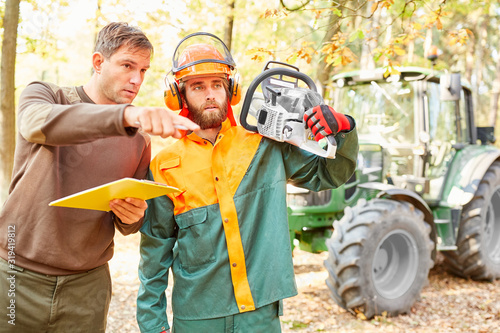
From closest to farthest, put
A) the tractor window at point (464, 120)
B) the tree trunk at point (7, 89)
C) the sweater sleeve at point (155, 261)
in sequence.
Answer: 1. the sweater sleeve at point (155, 261)
2. the tree trunk at point (7, 89)
3. the tractor window at point (464, 120)

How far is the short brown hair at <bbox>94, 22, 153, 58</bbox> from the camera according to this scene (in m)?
2.24

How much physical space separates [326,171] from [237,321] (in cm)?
89

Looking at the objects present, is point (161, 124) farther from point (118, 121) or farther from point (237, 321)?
point (237, 321)

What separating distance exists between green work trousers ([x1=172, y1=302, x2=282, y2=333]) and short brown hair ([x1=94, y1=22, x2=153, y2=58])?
1.43m

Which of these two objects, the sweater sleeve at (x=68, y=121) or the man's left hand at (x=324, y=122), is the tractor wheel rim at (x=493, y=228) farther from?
the sweater sleeve at (x=68, y=121)

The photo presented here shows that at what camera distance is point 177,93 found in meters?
2.42

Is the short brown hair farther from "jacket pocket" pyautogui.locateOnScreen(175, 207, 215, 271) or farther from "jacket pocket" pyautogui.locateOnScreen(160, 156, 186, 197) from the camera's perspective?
"jacket pocket" pyautogui.locateOnScreen(175, 207, 215, 271)

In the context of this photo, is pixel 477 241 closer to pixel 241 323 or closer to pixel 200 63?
pixel 241 323

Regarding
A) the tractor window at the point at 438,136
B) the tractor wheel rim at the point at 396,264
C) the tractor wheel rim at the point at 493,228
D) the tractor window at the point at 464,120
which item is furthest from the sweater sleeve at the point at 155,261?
the tractor wheel rim at the point at 493,228

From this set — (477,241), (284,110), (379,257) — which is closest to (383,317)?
(379,257)

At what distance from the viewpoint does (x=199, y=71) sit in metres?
2.33

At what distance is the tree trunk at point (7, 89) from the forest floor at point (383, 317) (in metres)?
1.89

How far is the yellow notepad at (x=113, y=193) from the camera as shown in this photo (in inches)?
63.8

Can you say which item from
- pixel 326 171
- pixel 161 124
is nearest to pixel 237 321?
pixel 326 171
